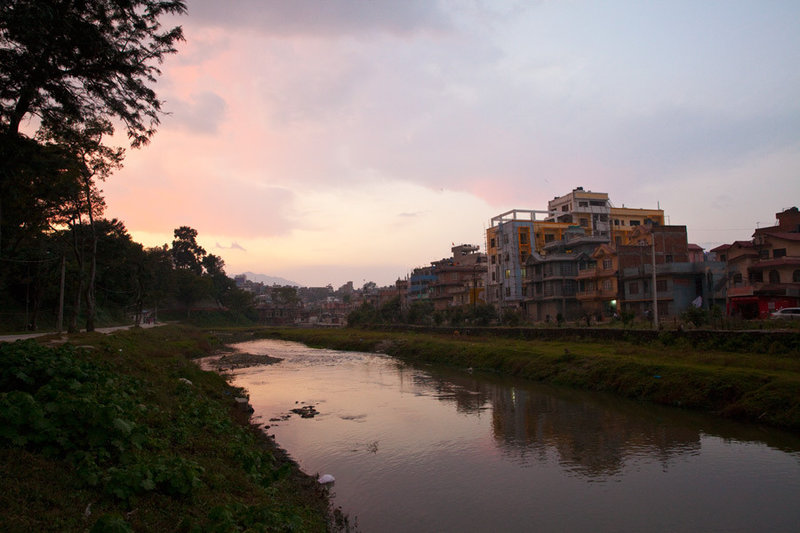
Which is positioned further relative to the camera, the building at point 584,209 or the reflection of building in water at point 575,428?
the building at point 584,209

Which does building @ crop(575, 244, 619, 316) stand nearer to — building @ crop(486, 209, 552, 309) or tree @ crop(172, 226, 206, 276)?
building @ crop(486, 209, 552, 309)

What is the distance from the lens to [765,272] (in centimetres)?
4822

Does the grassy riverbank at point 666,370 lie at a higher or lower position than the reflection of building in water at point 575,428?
higher

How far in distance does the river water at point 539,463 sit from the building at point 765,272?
30142 mm

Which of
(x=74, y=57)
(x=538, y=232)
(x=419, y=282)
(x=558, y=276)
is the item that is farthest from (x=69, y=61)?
(x=419, y=282)

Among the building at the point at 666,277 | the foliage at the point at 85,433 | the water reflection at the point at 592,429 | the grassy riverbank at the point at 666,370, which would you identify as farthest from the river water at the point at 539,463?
the building at the point at 666,277

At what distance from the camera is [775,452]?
16141 mm

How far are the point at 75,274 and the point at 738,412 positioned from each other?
176 ft

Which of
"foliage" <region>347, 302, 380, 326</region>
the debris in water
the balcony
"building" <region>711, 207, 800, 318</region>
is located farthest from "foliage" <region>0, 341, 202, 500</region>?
"foliage" <region>347, 302, 380, 326</region>

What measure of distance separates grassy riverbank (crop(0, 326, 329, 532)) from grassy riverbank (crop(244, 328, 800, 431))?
1763 centimetres

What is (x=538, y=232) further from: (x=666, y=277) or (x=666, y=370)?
(x=666, y=370)

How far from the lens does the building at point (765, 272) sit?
45.9 metres

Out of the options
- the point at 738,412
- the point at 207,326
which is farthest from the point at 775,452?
the point at 207,326

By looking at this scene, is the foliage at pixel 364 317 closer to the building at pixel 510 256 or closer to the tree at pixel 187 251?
the building at pixel 510 256
